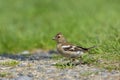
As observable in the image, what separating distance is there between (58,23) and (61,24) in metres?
0.57

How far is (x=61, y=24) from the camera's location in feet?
66.3

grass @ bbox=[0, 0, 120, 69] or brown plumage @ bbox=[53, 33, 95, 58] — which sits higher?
grass @ bbox=[0, 0, 120, 69]

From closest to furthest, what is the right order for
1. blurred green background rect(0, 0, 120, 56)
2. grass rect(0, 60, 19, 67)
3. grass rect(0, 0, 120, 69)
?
grass rect(0, 60, 19, 67)
grass rect(0, 0, 120, 69)
blurred green background rect(0, 0, 120, 56)

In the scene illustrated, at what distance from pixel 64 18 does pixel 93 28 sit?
8.34 feet

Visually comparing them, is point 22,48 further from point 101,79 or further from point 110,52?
point 101,79

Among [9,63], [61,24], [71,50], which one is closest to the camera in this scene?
[71,50]

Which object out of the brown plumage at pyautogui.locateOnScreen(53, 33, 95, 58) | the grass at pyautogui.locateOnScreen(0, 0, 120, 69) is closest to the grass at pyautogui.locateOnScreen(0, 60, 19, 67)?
the brown plumage at pyautogui.locateOnScreen(53, 33, 95, 58)

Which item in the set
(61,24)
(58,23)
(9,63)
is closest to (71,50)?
(9,63)

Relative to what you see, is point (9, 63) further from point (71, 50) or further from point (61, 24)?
point (61, 24)

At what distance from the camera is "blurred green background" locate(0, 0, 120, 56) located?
15.5 metres

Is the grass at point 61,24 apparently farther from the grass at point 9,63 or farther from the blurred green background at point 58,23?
the grass at point 9,63

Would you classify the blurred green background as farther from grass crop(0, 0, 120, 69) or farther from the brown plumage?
the brown plumage

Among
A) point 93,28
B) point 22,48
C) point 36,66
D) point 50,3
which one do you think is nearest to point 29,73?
point 36,66

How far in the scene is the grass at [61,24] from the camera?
14.4m
